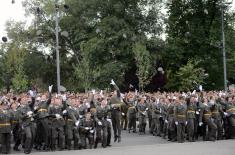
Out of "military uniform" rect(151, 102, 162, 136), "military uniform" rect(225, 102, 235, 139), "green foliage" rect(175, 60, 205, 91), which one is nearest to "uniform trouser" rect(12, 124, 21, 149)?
"military uniform" rect(151, 102, 162, 136)

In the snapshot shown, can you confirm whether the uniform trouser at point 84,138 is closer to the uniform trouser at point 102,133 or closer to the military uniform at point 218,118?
the uniform trouser at point 102,133

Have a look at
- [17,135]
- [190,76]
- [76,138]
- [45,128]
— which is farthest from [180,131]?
[190,76]

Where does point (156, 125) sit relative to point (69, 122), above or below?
below

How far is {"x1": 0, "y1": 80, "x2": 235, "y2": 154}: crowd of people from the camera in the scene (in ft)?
64.7

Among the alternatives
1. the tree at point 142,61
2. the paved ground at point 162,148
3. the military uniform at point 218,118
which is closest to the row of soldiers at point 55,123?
the paved ground at point 162,148

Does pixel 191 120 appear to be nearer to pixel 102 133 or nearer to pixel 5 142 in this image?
pixel 102 133

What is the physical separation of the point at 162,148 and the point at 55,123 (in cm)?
425

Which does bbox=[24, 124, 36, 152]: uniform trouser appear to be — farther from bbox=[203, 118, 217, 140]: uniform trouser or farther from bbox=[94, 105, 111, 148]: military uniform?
bbox=[203, 118, 217, 140]: uniform trouser

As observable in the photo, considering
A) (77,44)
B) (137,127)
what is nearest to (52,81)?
(77,44)

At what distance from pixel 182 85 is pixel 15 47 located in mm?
18950

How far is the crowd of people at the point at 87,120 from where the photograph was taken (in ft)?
64.7

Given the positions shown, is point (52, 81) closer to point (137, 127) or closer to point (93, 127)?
point (137, 127)

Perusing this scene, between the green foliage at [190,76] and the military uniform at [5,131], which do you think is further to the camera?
the green foliage at [190,76]

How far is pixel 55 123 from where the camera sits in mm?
20078
